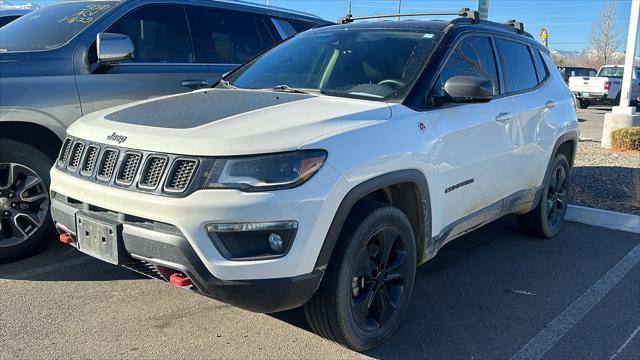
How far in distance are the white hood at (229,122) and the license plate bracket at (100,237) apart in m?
0.40

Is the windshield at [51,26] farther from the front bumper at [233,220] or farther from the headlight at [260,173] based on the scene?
the headlight at [260,173]

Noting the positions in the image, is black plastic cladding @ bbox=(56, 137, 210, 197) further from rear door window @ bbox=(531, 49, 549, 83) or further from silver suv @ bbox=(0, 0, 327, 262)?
rear door window @ bbox=(531, 49, 549, 83)

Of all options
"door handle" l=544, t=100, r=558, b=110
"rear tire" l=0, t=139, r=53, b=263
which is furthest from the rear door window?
"rear tire" l=0, t=139, r=53, b=263

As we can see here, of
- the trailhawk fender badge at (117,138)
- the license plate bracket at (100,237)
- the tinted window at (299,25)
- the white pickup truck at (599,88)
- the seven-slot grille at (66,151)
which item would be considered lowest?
the white pickup truck at (599,88)

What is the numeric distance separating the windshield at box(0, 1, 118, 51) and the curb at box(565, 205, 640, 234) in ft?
16.4

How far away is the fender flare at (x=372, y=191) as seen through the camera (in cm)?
277

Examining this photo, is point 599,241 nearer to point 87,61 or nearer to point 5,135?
point 87,61

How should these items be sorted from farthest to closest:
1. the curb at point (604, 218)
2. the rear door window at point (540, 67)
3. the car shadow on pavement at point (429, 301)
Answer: the curb at point (604, 218), the rear door window at point (540, 67), the car shadow on pavement at point (429, 301)

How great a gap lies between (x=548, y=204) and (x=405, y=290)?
103 inches

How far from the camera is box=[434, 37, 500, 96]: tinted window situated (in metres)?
3.86

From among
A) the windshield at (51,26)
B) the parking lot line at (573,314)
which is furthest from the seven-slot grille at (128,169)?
the parking lot line at (573,314)

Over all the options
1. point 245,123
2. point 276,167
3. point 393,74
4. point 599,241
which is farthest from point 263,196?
point 599,241

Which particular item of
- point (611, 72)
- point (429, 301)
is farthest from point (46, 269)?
point (611, 72)

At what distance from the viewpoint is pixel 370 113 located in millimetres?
3191
